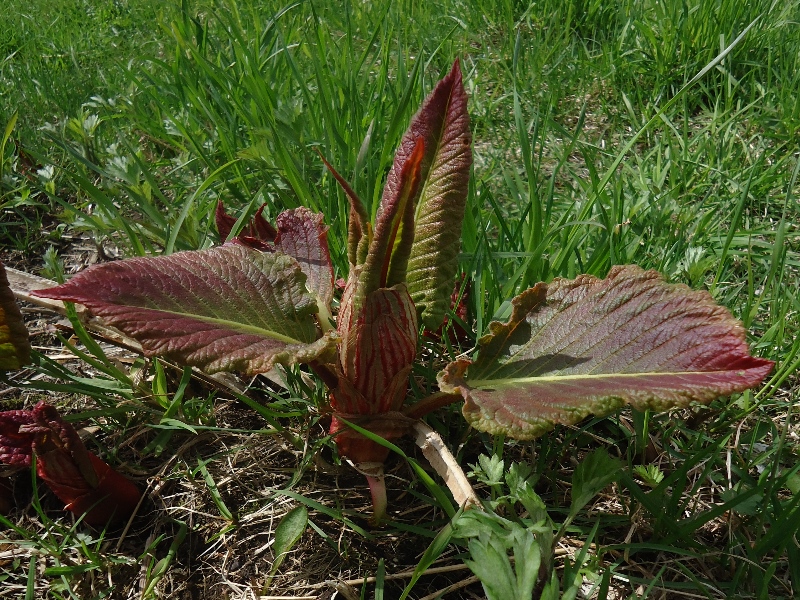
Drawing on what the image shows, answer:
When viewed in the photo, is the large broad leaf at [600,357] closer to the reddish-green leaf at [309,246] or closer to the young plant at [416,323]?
the young plant at [416,323]

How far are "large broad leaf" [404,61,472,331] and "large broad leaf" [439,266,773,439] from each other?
0.50 feet

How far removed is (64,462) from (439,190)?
83 centimetres

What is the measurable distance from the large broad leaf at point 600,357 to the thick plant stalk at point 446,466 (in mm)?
121

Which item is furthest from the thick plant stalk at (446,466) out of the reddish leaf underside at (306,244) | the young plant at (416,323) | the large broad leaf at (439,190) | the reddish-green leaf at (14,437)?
the reddish-green leaf at (14,437)

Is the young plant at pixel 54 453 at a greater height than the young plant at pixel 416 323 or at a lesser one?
lesser

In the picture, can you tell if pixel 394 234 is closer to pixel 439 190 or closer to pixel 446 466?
pixel 439 190

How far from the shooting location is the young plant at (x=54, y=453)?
1229 mm

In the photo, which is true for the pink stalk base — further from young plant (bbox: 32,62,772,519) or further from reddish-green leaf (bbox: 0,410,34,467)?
reddish-green leaf (bbox: 0,410,34,467)

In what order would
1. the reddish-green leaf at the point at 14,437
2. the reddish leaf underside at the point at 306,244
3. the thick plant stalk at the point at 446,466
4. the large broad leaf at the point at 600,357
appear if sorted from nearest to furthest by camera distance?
the large broad leaf at the point at 600,357
the thick plant stalk at the point at 446,466
the reddish-green leaf at the point at 14,437
the reddish leaf underside at the point at 306,244

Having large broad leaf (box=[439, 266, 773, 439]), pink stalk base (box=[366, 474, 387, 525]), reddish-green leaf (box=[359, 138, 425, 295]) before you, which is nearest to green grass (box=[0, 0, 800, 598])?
pink stalk base (box=[366, 474, 387, 525])

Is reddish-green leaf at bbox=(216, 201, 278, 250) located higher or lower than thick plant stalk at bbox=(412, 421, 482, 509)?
higher

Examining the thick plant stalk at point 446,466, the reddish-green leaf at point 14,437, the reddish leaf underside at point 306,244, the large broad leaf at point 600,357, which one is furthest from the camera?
the reddish leaf underside at point 306,244

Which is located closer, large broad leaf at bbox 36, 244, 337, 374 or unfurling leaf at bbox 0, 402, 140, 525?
large broad leaf at bbox 36, 244, 337, 374

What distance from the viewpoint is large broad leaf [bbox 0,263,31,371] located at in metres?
1.29
